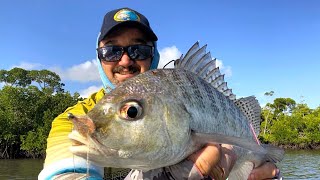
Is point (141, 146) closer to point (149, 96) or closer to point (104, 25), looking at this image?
point (149, 96)

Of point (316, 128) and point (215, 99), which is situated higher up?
point (316, 128)

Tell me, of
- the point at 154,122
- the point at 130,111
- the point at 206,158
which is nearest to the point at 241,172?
the point at 206,158

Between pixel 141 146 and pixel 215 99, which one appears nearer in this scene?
pixel 141 146

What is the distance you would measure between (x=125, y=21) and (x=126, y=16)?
3.2 inches

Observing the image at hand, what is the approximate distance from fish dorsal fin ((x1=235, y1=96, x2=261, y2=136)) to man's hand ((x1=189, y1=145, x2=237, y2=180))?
585mm

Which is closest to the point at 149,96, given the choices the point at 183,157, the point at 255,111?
the point at 183,157

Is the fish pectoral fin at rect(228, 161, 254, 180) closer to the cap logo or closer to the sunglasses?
the sunglasses

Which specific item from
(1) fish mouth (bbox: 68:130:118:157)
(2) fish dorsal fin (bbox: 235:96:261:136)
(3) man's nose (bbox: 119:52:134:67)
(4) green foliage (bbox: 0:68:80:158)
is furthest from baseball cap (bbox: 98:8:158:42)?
(4) green foliage (bbox: 0:68:80:158)

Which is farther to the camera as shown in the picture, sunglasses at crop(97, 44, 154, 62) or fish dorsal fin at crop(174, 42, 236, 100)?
sunglasses at crop(97, 44, 154, 62)

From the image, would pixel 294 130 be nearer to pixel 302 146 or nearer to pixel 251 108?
pixel 302 146

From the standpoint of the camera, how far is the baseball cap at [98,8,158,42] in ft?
11.1

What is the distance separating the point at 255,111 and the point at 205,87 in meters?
0.95

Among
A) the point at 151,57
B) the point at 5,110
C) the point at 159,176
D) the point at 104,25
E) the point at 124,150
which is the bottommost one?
the point at 159,176

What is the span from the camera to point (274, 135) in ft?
258
